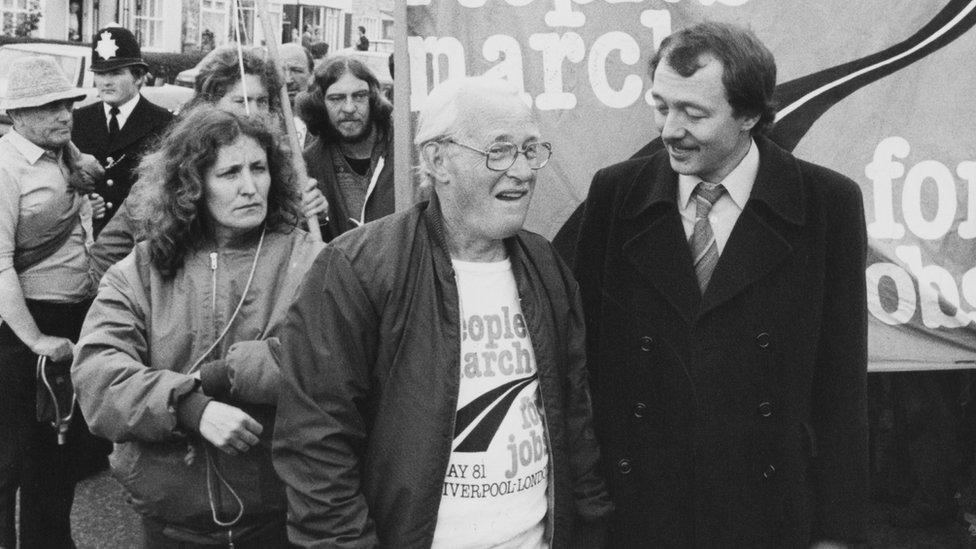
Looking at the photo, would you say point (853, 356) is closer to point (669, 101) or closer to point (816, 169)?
point (816, 169)

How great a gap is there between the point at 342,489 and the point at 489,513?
0.34m

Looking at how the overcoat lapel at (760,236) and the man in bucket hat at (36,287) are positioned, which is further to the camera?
the man in bucket hat at (36,287)

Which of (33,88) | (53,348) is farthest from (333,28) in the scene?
(53,348)

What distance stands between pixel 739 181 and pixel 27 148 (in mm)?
2733

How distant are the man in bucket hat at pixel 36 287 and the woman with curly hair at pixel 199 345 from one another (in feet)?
3.81

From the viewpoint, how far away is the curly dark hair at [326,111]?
4.44 metres

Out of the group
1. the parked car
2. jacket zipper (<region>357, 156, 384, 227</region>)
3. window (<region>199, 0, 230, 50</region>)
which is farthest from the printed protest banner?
window (<region>199, 0, 230, 50</region>)

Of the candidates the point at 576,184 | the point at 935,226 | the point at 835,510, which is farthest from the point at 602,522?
the point at 935,226

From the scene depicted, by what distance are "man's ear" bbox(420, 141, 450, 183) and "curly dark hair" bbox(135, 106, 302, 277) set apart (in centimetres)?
76

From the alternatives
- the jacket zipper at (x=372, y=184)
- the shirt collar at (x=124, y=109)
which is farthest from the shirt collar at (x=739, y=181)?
the shirt collar at (x=124, y=109)

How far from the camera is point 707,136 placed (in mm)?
2469

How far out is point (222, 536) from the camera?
275 cm

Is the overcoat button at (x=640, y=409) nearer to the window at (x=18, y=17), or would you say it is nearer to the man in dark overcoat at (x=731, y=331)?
the man in dark overcoat at (x=731, y=331)

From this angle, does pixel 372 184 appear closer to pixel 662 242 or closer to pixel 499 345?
pixel 662 242
